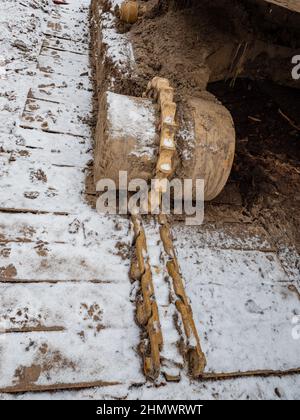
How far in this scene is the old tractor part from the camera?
1756 millimetres

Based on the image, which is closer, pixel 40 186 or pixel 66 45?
pixel 40 186

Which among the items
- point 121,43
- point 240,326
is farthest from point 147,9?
point 240,326

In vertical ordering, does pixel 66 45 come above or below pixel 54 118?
above

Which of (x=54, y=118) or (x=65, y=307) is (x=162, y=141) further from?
(x=54, y=118)

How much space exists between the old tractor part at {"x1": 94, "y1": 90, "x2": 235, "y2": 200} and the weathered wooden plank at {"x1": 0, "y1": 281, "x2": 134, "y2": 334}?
0.65 m

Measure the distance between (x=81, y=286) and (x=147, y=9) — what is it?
2.43 m

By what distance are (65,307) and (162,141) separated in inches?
36.9

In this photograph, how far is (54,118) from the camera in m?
2.44

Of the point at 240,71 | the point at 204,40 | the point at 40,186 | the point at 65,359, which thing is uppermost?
the point at 204,40

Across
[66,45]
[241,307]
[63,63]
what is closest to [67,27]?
[66,45]

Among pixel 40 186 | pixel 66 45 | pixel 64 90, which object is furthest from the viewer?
pixel 66 45

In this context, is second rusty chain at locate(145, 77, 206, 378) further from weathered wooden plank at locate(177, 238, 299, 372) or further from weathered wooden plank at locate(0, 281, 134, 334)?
weathered wooden plank at locate(0, 281, 134, 334)

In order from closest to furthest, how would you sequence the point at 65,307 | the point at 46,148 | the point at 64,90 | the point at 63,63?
1. the point at 65,307
2. the point at 46,148
3. the point at 64,90
4. the point at 63,63

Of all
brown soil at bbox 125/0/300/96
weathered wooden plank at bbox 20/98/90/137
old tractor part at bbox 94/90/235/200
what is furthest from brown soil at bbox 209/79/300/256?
weathered wooden plank at bbox 20/98/90/137
